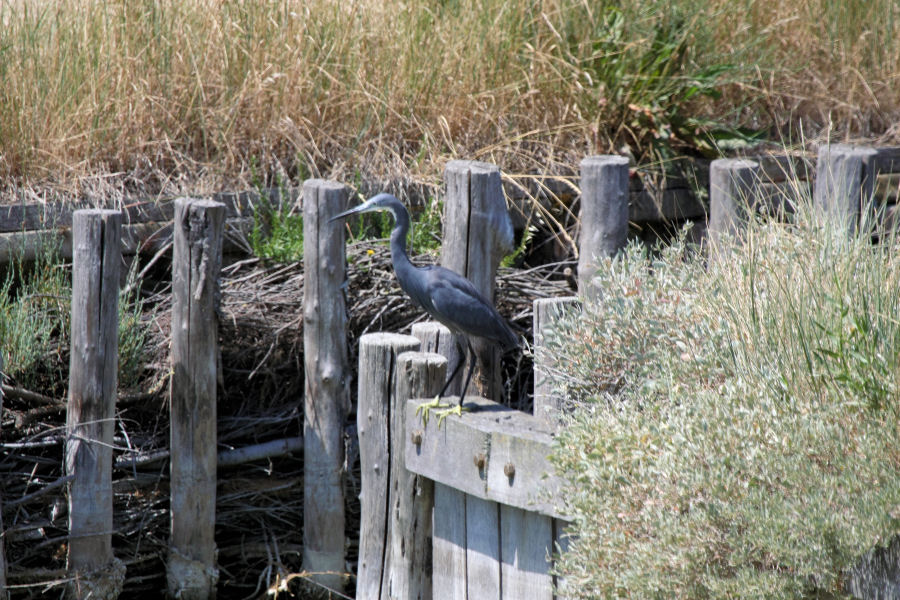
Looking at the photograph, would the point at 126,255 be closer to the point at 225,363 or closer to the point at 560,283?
the point at 225,363

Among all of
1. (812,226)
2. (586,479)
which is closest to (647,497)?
(586,479)

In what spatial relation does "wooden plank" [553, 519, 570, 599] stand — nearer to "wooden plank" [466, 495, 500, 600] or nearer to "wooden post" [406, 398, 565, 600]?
"wooden post" [406, 398, 565, 600]

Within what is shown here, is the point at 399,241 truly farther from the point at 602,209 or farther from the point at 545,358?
the point at 602,209

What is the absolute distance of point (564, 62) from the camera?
6.33 metres

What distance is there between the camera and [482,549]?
11.3 feet

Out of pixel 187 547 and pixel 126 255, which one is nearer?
pixel 187 547

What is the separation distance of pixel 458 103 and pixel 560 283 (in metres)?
1.53

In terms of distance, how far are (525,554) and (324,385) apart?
1.67 meters

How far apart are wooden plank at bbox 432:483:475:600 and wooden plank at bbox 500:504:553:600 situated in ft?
0.62

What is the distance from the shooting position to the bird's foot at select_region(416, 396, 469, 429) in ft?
11.5

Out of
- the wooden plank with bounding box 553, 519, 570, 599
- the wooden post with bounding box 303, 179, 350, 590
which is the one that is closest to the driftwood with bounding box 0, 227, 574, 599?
the wooden post with bounding box 303, 179, 350, 590

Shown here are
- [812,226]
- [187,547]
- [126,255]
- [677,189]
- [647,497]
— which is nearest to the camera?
[647,497]

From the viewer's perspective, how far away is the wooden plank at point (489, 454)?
3219 millimetres

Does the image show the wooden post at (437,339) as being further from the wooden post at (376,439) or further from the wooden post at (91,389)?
the wooden post at (91,389)
